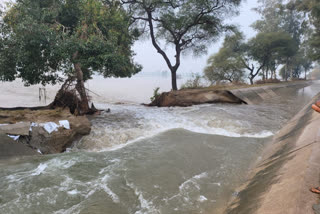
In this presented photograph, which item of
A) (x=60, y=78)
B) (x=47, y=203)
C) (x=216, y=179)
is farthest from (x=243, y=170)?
(x=60, y=78)

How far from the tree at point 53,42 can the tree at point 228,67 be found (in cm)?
2019

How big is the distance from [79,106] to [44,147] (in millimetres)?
4294

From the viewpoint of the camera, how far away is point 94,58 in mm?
7551

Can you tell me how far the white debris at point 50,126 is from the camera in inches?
210

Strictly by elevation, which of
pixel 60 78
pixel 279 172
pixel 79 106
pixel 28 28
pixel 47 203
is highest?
pixel 28 28

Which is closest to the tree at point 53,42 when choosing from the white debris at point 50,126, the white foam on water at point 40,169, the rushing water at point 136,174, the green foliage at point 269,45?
the white debris at point 50,126

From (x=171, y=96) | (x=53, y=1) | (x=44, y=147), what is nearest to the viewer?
(x=44, y=147)

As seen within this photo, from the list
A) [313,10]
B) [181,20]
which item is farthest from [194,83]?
[313,10]

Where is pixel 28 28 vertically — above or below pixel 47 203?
above

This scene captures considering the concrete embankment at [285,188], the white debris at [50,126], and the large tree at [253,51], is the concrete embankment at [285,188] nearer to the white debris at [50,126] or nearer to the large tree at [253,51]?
the white debris at [50,126]

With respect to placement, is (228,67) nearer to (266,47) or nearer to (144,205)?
(266,47)

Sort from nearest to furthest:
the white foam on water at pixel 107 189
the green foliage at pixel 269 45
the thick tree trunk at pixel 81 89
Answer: the white foam on water at pixel 107 189, the thick tree trunk at pixel 81 89, the green foliage at pixel 269 45

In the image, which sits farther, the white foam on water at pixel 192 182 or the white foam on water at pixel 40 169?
the white foam on water at pixel 40 169

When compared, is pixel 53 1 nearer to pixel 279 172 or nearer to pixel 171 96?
pixel 171 96
